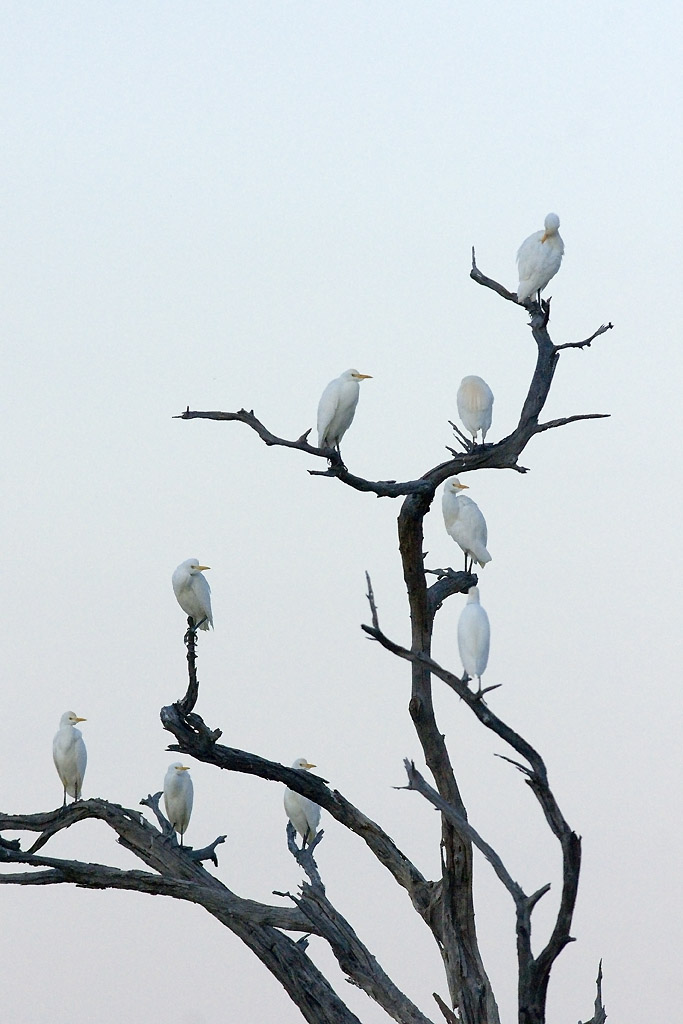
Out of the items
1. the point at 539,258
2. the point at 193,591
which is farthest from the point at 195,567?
the point at 539,258

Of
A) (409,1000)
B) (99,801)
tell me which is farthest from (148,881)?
(409,1000)

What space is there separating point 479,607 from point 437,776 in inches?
60.1

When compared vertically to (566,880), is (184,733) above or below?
above

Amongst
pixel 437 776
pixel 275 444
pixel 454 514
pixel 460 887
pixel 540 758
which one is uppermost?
pixel 454 514

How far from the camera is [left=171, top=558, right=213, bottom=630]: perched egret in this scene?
34.0 feet

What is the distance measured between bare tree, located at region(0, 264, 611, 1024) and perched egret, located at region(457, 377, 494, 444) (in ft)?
4.71

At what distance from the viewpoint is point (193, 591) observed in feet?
34.1

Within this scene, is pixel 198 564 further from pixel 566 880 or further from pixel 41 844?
pixel 566 880

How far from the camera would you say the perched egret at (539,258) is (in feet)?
32.0

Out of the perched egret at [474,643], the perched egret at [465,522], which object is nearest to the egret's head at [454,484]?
the perched egret at [465,522]

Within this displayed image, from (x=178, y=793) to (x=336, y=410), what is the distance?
4.76 meters

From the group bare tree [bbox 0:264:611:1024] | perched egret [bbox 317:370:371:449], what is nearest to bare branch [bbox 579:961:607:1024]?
bare tree [bbox 0:264:611:1024]

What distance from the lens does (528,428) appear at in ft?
28.7

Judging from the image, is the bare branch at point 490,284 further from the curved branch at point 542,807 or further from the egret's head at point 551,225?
the curved branch at point 542,807
